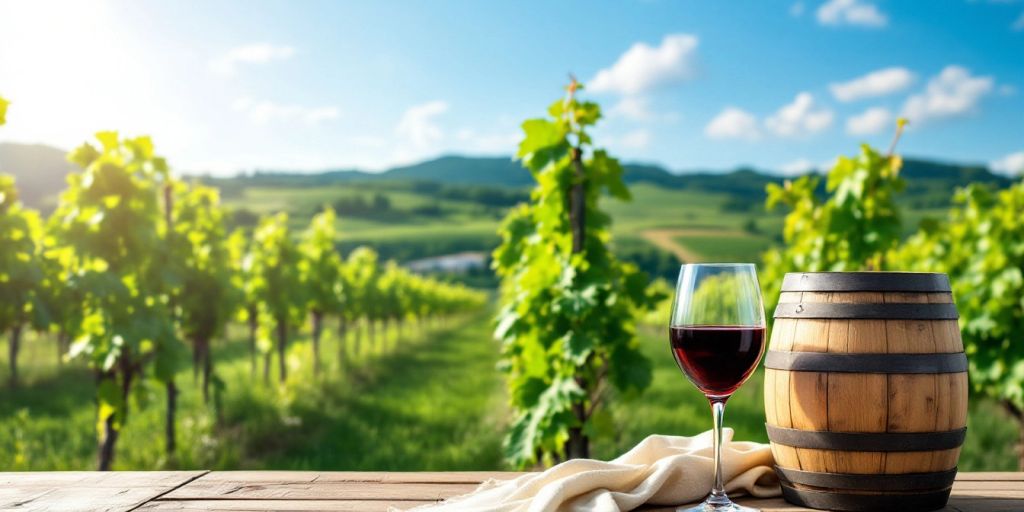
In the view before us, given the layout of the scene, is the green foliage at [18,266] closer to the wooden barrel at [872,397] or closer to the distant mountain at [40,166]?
the wooden barrel at [872,397]

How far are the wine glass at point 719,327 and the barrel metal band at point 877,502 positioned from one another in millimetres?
288

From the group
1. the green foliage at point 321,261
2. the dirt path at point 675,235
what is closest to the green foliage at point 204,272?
the green foliage at point 321,261

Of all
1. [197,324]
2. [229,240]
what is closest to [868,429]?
[197,324]

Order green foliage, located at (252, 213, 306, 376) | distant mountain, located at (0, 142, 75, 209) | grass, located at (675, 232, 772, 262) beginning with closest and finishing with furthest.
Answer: green foliage, located at (252, 213, 306, 376), distant mountain, located at (0, 142, 75, 209), grass, located at (675, 232, 772, 262)

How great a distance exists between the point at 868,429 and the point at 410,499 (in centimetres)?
98

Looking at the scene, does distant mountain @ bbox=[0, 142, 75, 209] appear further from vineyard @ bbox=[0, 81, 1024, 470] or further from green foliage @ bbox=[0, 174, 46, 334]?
green foliage @ bbox=[0, 174, 46, 334]

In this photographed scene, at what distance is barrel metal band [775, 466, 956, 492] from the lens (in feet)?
5.80

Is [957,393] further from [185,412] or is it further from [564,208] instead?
[185,412]

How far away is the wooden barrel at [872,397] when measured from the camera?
175 cm

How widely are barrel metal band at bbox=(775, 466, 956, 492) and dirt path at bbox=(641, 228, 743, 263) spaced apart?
62.0m

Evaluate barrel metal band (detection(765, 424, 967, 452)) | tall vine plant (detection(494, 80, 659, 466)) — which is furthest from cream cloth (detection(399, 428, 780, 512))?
tall vine plant (detection(494, 80, 659, 466))

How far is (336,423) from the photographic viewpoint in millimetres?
11281

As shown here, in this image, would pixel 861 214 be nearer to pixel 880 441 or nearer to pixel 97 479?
pixel 880 441

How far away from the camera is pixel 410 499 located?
5.93ft
